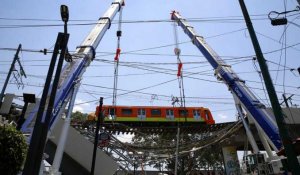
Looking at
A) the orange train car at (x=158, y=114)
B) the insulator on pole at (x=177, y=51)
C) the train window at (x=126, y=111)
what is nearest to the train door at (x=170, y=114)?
the orange train car at (x=158, y=114)

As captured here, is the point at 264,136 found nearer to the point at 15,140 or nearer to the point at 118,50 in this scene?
the point at 118,50

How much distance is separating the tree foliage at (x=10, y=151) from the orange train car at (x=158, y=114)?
20582mm

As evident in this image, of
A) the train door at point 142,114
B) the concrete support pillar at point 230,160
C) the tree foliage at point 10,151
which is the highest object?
the train door at point 142,114

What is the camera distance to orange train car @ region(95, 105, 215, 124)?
2959 centimetres

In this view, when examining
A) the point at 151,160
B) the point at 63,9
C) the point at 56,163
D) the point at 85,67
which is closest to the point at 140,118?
the point at 151,160

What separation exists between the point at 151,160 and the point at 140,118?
1205 cm

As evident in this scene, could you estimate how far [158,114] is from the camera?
100 ft

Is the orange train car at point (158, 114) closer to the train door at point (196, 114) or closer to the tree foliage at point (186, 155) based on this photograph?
the train door at point (196, 114)

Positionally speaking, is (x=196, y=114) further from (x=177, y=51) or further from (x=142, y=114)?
(x=177, y=51)

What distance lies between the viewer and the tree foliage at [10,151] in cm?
768

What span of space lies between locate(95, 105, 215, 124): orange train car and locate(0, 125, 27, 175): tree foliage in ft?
67.5

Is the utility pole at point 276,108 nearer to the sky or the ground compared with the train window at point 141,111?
nearer to the ground

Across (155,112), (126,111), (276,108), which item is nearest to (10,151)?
(276,108)

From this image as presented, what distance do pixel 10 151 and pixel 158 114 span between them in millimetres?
23425
